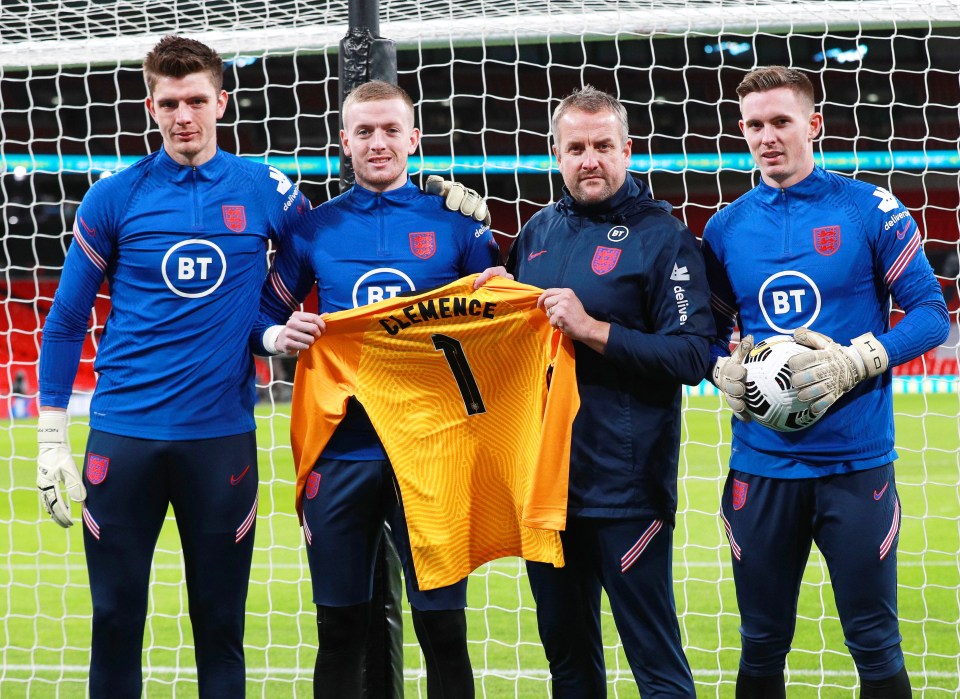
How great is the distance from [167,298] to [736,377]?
5.03 ft

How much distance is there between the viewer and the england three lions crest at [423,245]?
113 inches

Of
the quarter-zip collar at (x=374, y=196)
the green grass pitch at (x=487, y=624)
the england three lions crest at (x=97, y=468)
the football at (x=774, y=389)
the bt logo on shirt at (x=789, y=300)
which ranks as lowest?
the green grass pitch at (x=487, y=624)

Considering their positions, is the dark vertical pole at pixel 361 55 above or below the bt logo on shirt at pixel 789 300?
above

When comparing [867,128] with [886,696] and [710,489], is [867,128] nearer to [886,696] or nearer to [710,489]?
[710,489]

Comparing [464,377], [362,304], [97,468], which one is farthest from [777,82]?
[97,468]

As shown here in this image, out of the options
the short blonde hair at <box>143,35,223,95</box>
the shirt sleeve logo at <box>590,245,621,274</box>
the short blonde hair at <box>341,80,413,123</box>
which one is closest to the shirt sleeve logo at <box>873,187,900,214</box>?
the shirt sleeve logo at <box>590,245,621,274</box>

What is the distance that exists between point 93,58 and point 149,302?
1.96 m

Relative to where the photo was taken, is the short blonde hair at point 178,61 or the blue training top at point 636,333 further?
Answer: the short blonde hair at point 178,61

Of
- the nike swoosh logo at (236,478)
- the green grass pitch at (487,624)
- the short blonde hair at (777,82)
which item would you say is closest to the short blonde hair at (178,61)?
the nike swoosh logo at (236,478)

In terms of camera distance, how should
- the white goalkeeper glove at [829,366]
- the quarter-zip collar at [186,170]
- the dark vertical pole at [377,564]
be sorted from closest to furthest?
the white goalkeeper glove at [829,366], the quarter-zip collar at [186,170], the dark vertical pole at [377,564]

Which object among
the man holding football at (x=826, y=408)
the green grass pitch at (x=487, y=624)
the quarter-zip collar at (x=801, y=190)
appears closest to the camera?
the man holding football at (x=826, y=408)

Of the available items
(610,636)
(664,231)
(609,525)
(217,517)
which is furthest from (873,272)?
(610,636)

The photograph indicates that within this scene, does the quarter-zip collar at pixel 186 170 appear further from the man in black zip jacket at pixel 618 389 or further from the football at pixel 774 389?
the football at pixel 774 389

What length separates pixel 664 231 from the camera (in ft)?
8.73
